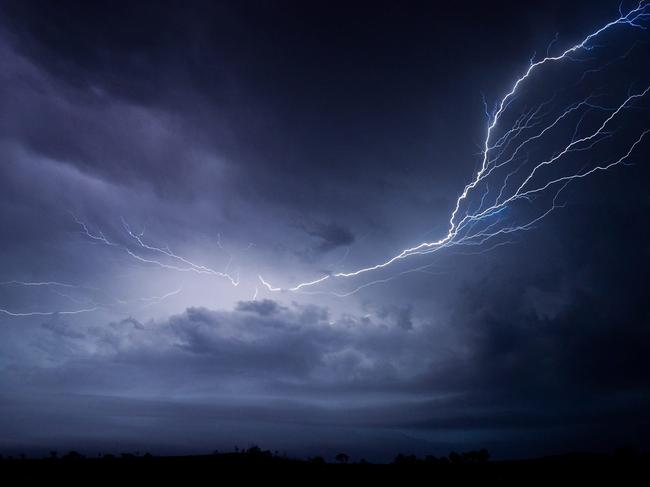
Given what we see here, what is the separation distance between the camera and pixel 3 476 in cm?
1166

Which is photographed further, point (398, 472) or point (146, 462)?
point (146, 462)

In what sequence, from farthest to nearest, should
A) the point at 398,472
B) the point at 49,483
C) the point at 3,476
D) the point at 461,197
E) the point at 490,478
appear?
1. the point at 461,197
2. the point at 398,472
3. the point at 490,478
4. the point at 3,476
5. the point at 49,483

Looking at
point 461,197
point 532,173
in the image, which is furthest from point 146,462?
point 532,173

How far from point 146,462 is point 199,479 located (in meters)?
4.02

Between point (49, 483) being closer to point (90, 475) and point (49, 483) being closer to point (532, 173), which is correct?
point (90, 475)

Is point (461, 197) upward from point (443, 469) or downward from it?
upward

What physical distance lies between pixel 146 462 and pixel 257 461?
3.79 meters

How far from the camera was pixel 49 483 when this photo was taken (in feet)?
35.6

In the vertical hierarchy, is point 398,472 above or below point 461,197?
below

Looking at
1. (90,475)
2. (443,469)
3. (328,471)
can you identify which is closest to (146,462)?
(90,475)

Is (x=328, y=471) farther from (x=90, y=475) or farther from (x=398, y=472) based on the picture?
(x=90, y=475)

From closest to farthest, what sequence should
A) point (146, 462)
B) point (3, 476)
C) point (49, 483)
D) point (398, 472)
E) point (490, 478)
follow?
point (49, 483), point (3, 476), point (490, 478), point (398, 472), point (146, 462)

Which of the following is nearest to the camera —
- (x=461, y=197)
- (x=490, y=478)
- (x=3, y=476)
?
(x=3, y=476)

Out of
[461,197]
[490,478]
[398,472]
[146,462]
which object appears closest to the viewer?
[490,478]
